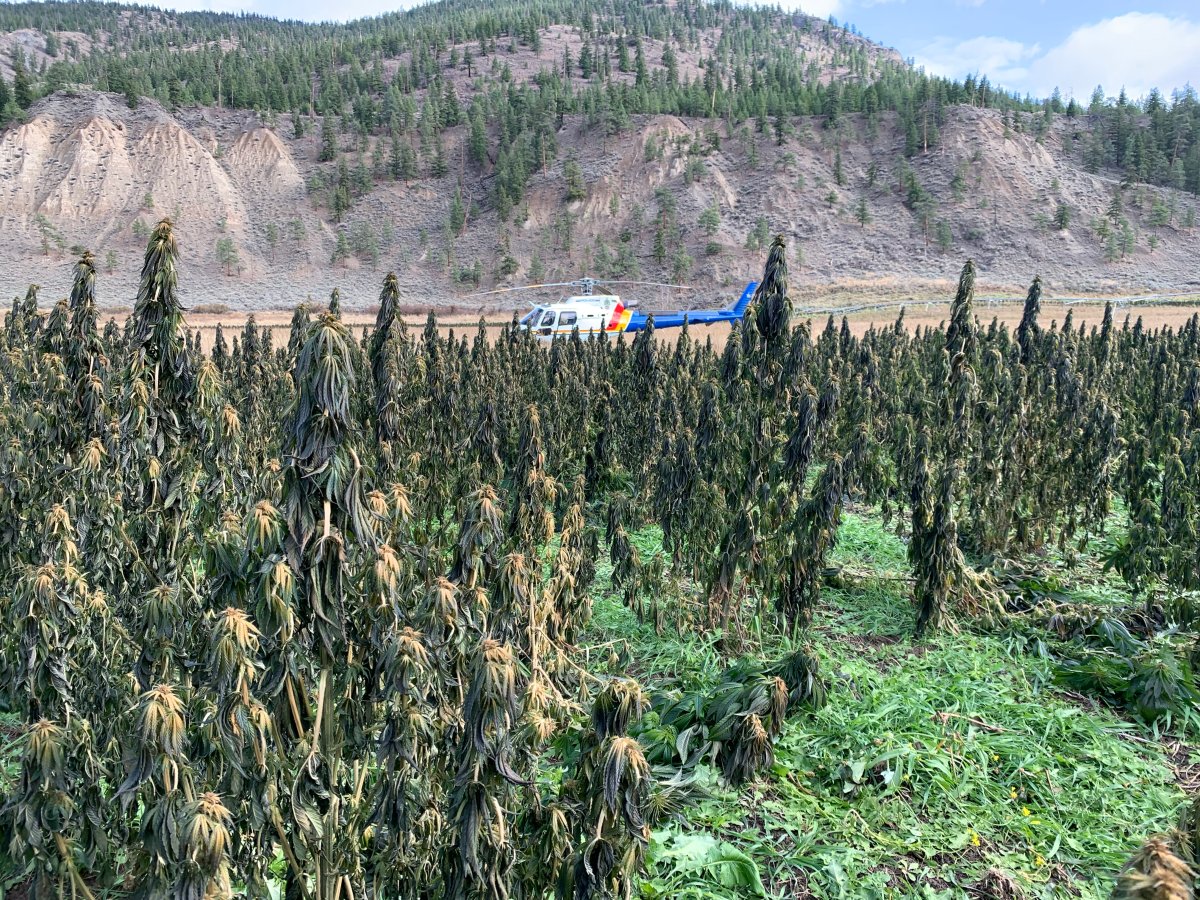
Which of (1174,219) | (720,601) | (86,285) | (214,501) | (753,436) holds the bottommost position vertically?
(720,601)

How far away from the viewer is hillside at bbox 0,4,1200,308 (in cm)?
5275

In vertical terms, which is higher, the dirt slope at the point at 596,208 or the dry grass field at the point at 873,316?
the dirt slope at the point at 596,208

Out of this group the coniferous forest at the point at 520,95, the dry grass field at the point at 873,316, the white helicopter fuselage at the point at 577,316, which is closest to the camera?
the white helicopter fuselage at the point at 577,316

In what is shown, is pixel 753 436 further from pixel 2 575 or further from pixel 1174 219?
pixel 1174 219

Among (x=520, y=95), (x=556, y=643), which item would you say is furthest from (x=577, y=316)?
(x=520, y=95)

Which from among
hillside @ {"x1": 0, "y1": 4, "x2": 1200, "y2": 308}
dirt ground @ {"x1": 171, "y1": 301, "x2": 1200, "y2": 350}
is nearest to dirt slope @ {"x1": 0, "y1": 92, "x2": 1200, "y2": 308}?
hillside @ {"x1": 0, "y1": 4, "x2": 1200, "y2": 308}

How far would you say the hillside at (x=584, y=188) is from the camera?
52.8m

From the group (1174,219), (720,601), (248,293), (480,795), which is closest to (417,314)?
(248,293)

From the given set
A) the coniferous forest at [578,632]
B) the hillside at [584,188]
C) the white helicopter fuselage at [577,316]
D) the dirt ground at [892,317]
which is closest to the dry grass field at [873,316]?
the dirt ground at [892,317]

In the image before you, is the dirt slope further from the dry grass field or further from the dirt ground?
the dirt ground

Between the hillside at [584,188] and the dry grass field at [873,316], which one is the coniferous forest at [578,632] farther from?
the hillside at [584,188]

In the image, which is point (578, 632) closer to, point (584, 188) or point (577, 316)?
point (577, 316)

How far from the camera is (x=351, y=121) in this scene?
2793 inches

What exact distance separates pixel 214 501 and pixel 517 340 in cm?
1020
